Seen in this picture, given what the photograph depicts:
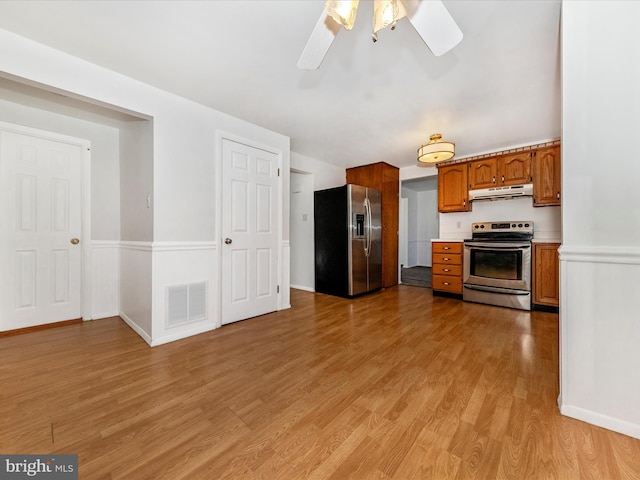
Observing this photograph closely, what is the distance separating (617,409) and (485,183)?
10.9 feet

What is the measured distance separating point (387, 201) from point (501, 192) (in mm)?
1761

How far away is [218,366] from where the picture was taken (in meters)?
1.93

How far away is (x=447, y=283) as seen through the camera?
4137 millimetres

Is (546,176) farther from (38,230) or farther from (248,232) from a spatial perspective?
(38,230)

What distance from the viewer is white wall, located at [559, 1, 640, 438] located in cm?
125

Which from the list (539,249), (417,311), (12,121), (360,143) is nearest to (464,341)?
(417,311)

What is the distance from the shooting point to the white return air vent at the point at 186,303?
2426 millimetres

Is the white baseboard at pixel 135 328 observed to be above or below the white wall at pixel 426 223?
below

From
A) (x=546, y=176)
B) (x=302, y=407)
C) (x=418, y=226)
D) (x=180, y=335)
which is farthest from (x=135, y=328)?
(x=418, y=226)

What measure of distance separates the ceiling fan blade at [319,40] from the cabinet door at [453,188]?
3.48m

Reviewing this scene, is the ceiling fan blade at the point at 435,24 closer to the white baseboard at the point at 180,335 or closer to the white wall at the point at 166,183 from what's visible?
the white wall at the point at 166,183

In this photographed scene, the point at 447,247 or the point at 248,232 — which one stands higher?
the point at 248,232

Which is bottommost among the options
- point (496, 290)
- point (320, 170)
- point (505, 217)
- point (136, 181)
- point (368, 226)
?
point (496, 290)

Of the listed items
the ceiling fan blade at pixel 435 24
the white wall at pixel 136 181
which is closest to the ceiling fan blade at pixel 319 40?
the ceiling fan blade at pixel 435 24
